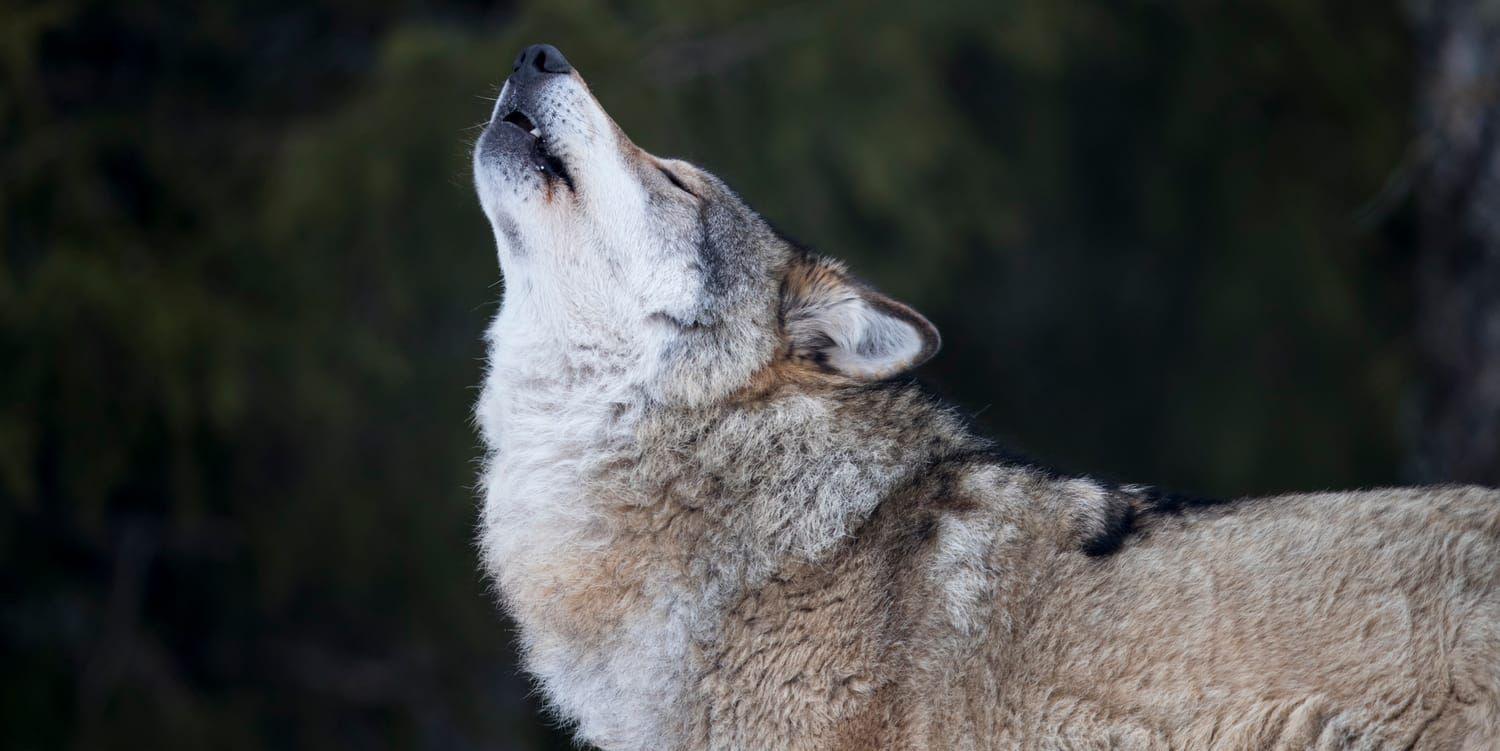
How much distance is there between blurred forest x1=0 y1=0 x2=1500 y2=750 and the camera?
7.59m

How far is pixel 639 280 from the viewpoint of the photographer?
4.16 meters

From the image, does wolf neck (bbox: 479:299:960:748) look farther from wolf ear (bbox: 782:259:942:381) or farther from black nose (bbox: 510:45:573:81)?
black nose (bbox: 510:45:573:81)

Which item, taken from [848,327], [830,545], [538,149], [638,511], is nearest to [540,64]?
[538,149]

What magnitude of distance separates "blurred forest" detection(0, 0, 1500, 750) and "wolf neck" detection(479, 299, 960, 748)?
3.38 metres

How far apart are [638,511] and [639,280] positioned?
2.35 feet

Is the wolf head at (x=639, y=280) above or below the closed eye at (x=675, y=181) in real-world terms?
below

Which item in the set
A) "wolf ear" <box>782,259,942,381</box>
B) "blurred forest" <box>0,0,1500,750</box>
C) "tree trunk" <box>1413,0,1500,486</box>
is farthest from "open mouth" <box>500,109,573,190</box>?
"tree trunk" <box>1413,0,1500,486</box>

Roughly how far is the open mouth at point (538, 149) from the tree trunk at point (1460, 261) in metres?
4.45

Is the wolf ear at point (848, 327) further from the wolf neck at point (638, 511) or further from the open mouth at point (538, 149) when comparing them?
the open mouth at point (538, 149)

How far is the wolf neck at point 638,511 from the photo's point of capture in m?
3.78

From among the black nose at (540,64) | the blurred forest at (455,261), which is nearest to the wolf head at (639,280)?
the black nose at (540,64)

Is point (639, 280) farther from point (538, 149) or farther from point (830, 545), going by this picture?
point (830, 545)

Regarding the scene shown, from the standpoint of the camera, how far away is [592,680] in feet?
12.9

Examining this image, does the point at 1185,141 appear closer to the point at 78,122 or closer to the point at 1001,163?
the point at 1001,163
